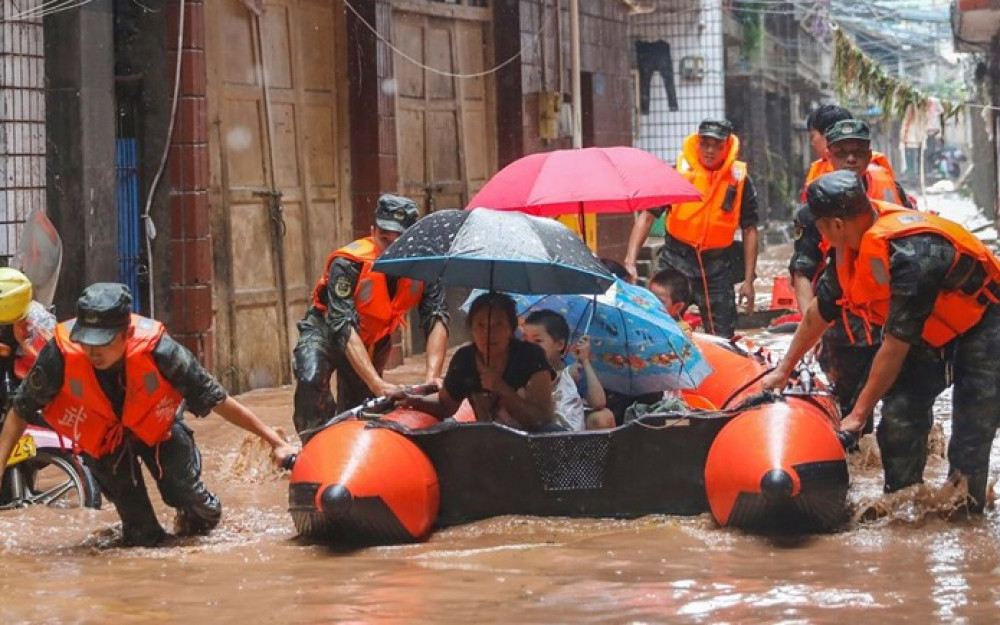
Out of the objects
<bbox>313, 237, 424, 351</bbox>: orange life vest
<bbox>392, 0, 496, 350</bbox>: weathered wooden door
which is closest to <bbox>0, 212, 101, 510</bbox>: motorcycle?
<bbox>313, 237, 424, 351</bbox>: orange life vest

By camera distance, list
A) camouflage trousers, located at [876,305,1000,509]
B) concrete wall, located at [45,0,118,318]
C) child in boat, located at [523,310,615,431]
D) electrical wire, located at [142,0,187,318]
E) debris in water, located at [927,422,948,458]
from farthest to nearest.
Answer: electrical wire, located at [142,0,187,318], concrete wall, located at [45,0,118,318], debris in water, located at [927,422,948,458], child in boat, located at [523,310,615,431], camouflage trousers, located at [876,305,1000,509]

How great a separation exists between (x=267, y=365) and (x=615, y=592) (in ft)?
24.5

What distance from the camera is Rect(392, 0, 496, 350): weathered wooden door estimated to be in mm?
15305

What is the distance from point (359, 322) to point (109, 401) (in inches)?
78.7

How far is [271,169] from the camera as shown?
1315 centimetres

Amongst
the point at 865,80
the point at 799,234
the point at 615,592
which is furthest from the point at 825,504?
the point at 865,80

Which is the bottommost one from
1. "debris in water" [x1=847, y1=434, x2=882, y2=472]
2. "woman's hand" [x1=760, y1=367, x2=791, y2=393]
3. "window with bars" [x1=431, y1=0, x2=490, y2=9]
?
"debris in water" [x1=847, y1=434, x2=882, y2=472]

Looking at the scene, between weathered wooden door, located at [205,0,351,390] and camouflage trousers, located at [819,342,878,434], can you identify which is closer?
camouflage trousers, located at [819,342,878,434]

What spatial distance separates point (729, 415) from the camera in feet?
23.5

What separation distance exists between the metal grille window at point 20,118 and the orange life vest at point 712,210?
389 cm

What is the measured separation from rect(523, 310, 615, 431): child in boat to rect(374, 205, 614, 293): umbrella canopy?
25 cm

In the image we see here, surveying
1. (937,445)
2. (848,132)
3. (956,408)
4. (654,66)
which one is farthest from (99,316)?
(654,66)

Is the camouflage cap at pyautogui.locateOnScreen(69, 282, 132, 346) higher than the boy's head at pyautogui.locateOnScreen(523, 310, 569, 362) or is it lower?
higher

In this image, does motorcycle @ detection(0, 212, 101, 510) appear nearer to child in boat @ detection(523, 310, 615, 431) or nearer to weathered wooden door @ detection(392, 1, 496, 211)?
child in boat @ detection(523, 310, 615, 431)
